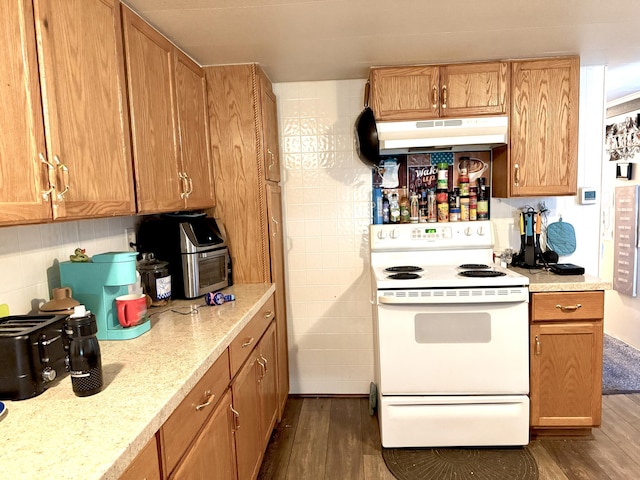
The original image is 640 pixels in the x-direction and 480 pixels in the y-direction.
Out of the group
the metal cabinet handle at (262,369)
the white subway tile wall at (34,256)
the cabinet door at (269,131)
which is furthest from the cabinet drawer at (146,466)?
the cabinet door at (269,131)

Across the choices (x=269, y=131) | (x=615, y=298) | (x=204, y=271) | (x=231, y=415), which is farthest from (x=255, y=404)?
(x=615, y=298)

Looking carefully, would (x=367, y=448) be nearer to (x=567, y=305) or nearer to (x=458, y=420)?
(x=458, y=420)

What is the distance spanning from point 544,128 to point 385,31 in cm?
114

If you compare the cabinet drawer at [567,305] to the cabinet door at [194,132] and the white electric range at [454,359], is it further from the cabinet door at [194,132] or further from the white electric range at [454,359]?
the cabinet door at [194,132]

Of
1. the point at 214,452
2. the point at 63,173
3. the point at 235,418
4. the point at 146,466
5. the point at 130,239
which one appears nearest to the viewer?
the point at 146,466

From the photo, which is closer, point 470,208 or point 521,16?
point 521,16

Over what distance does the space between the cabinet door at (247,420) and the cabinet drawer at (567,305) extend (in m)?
1.49

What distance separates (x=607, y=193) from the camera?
3953 millimetres

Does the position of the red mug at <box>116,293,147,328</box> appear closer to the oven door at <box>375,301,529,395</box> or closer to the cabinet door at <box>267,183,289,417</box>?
the cabinet door at <box>267,183,289,417</box>

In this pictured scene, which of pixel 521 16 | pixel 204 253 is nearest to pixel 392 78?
pixel 521 16

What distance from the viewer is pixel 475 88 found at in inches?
97.9

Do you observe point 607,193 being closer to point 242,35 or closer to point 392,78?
point 392,78

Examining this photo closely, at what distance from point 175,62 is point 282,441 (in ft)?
6.80

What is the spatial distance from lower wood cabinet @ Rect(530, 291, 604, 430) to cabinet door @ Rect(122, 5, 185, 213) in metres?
→ 1.91
